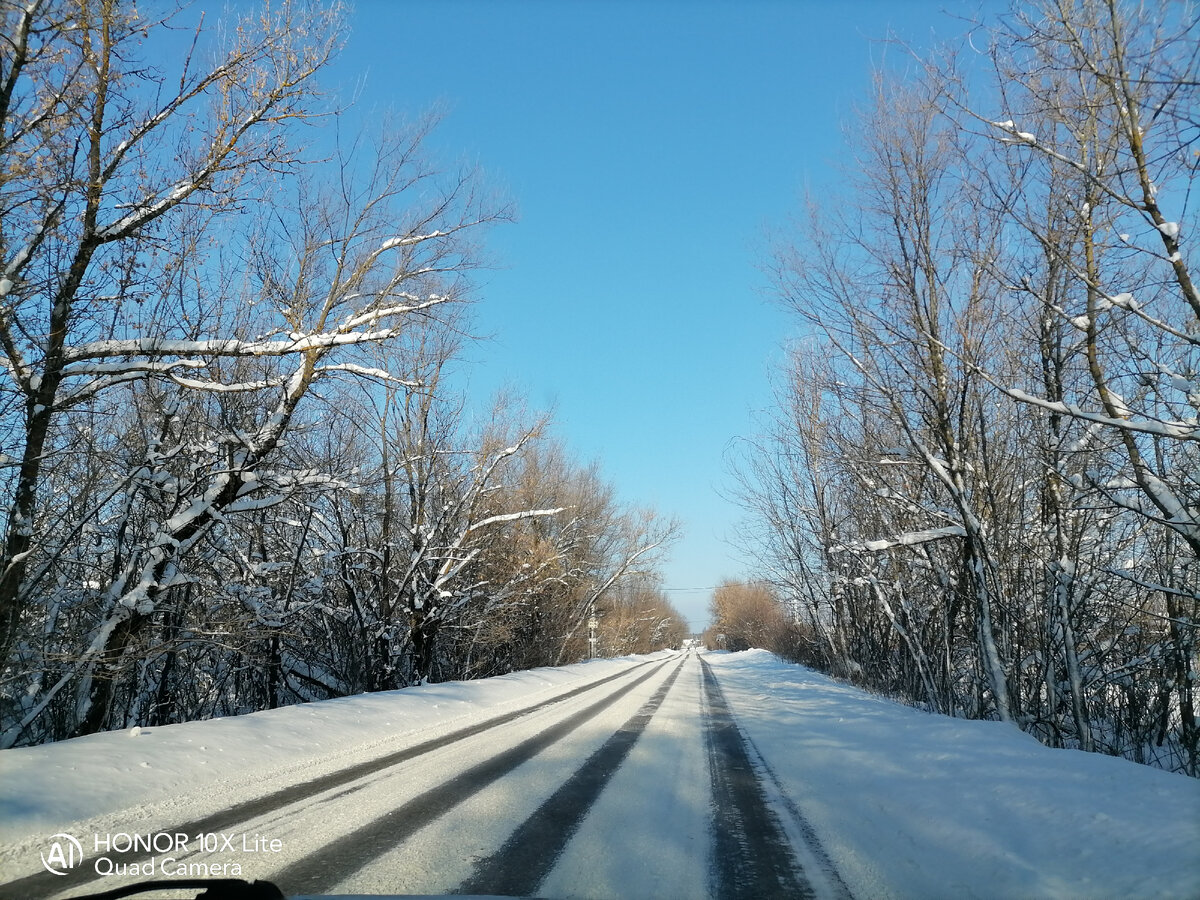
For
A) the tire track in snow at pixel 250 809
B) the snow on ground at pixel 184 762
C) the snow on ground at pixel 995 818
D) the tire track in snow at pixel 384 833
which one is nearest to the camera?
the tire track in snow at pixel 250 809

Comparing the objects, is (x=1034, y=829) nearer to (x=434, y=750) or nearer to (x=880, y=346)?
(x=434, y=750)

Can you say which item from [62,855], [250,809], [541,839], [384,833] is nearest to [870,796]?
[541,839]

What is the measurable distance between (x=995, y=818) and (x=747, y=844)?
5.78 feet

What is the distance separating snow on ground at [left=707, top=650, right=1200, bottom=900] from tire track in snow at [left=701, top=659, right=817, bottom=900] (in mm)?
298

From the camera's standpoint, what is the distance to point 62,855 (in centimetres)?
384

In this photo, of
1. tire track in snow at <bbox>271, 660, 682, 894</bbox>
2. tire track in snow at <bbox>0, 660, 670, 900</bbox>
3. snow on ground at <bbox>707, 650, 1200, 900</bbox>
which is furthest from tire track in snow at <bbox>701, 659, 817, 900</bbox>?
tire track in snow at <bbox>0, 660, 670, 900</bbox>

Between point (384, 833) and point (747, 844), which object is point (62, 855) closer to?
point (384, 833)

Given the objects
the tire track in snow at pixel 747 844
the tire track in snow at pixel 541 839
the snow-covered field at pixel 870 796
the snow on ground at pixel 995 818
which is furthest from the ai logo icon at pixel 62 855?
the snow on ground at pixel 995 818

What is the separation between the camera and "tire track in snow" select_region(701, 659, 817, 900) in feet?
12.0

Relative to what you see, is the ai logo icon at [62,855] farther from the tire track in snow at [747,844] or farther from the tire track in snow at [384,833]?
the tire track in snow at [747,844]

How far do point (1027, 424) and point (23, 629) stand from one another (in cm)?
1251

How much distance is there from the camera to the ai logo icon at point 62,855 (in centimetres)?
367

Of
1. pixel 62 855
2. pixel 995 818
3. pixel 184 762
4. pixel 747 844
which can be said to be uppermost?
pixel 995 818

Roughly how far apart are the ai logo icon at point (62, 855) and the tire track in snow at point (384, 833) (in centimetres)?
119
